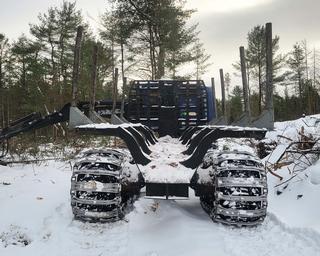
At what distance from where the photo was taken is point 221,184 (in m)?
4.18

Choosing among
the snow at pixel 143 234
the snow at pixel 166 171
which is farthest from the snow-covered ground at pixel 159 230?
the snow at pixel 166 171

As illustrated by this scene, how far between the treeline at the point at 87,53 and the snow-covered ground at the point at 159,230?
47.8ft

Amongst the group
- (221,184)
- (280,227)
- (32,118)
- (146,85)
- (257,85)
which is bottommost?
(280,227)

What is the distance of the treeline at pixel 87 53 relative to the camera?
23.1m

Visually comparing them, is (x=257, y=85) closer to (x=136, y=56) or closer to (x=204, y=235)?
(x=136, y=56)

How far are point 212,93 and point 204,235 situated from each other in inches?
214

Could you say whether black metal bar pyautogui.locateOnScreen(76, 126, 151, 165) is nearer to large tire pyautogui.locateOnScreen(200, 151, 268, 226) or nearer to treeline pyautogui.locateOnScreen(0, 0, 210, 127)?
large tire pyautogui.locateOnScreen(200, 151, 268, 226)

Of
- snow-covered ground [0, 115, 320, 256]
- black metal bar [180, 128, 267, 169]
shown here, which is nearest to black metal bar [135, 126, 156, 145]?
snow-covered ground [0, 115, 320, 256]

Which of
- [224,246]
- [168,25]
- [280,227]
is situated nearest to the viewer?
[224,246]

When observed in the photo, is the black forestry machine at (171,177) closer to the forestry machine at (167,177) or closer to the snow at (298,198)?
the forestry machine at (167,177)

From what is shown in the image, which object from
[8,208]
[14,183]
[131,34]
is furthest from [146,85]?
[131,34]

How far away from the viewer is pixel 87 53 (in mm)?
28953

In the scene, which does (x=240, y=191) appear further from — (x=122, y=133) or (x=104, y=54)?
(x=104, y=54)

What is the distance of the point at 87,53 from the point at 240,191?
26.1 meters
